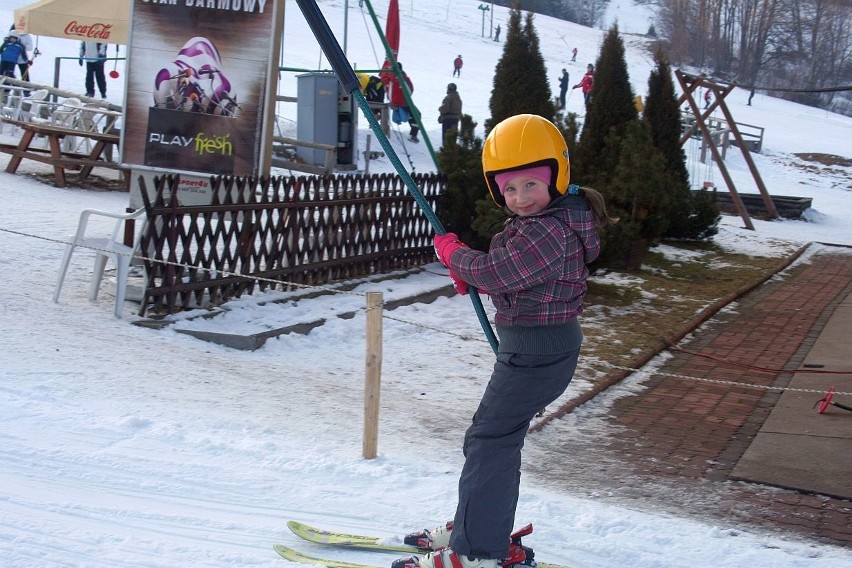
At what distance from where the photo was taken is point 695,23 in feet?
230

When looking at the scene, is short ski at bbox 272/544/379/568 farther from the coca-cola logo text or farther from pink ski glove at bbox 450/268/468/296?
the coca-cola logo text

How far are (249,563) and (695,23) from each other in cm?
7253

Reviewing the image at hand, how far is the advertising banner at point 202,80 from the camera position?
9.97 m

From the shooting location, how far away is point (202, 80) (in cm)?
1006

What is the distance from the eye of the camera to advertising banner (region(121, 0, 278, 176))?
9969mm

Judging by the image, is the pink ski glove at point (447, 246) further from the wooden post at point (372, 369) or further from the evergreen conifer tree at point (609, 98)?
the evergreen conifer tree at point (609, 98)

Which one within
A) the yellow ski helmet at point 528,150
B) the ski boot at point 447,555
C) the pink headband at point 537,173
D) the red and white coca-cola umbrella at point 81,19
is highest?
the red and white coca-cola umbrella at point 81,19

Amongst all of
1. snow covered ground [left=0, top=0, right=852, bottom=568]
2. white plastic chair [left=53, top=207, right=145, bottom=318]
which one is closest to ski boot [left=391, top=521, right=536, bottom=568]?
snow covered ground [left=0, top=0, right=852, bottom=568]

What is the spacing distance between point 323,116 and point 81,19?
4724mm

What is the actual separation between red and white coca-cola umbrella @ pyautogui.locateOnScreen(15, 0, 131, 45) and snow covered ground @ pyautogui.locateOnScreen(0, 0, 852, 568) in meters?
7.36

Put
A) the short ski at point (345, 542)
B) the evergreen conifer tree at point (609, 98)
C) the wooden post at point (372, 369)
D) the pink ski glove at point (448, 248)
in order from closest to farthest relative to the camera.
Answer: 1. the pink ski glove at point (448, 248)
2. the short ski at point (345, 542)
3. the wooden post at point (372, 369)
4. the evergreen conifer tree at point (609, 98)

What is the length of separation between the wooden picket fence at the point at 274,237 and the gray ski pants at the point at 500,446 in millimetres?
3590

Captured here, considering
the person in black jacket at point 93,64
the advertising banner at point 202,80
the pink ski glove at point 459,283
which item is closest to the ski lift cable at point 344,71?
the pink ski glove at point 459,283

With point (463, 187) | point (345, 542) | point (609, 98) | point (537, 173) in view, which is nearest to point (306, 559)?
point (345, 542)
